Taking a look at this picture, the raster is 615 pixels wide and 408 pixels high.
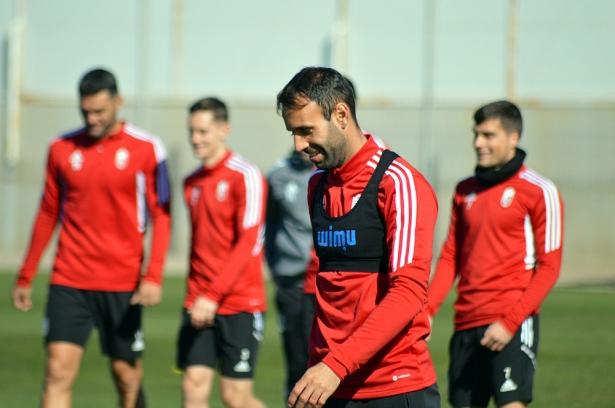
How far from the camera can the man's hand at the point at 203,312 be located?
605cm

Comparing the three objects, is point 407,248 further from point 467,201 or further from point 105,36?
point 105,36

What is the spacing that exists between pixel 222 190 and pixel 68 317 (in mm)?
1392

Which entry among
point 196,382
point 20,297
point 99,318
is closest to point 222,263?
point 196,382

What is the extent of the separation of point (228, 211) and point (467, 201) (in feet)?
5.61

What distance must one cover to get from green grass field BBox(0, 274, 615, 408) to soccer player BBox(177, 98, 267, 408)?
1.49 meters

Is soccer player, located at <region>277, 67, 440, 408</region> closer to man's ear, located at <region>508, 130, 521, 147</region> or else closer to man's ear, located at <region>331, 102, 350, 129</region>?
man's ear, located at <region>331, 102, 350, 129</region>

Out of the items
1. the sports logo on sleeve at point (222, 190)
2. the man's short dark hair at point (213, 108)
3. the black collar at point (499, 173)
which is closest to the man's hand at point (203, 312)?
the sports logo on sleeve at point (222, 190)

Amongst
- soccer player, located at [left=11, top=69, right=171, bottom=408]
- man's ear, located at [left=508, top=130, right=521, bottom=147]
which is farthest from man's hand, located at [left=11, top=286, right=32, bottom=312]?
man's ear, located at [left=508, top=130, right=521, bottom=147]

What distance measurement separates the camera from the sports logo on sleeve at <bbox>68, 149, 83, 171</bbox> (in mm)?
→ 6629

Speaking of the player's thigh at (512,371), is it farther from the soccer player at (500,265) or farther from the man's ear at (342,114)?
the man's ear at (342,114)

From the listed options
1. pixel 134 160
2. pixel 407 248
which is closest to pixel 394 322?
pixel 407 248

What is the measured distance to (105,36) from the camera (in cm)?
2673

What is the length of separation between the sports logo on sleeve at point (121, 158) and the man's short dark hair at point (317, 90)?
3203 millimetres

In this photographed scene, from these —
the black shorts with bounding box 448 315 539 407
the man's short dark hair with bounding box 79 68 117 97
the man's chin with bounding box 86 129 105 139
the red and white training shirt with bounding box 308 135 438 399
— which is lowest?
the black shorts with bounding box 448 315 539 407
